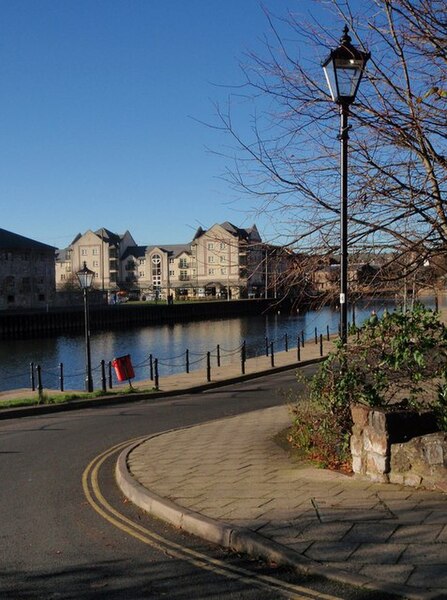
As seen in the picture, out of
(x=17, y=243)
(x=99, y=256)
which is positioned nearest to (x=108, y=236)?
(x=99, y=256)

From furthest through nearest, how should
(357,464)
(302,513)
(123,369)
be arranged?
(123,369) < (357,464) < (302,513)

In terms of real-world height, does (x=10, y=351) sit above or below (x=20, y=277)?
below

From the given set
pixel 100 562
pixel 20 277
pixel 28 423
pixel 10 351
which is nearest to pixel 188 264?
pixel 20 277

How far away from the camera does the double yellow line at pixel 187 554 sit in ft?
14.6

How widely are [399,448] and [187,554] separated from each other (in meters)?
2.37

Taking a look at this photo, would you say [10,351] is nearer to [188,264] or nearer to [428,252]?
[428,252]

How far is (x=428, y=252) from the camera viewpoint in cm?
765

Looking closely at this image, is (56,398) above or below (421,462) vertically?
below

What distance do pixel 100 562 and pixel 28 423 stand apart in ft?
31.6

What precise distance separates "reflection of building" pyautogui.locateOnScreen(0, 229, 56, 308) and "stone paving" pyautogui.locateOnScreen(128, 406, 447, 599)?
80.0 meters

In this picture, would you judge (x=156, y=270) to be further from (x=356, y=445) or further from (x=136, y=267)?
(x=356, y=445)

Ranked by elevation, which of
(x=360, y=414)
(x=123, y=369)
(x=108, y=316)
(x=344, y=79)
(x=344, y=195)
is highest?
(x=344, y=79)

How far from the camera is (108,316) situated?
274ft

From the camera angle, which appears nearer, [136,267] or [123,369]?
[123,369]
